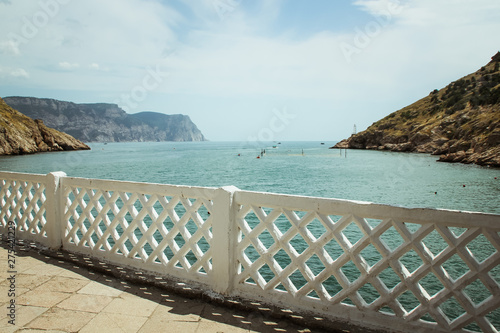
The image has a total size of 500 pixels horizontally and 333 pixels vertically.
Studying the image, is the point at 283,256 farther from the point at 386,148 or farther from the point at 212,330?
the point at 386,148

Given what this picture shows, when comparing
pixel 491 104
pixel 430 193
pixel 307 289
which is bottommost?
pixel 430 193

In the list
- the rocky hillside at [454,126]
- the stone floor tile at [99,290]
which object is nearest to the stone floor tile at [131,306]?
the stone floor tile at [99,290]

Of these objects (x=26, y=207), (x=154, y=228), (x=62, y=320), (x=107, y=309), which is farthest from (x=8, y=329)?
(x=26, y=207)

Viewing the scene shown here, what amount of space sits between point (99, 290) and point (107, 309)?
62 centimetres

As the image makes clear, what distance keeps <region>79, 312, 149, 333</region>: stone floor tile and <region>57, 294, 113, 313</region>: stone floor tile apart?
208mm

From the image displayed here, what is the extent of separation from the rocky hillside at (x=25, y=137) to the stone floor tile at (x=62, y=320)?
107697 millimetres

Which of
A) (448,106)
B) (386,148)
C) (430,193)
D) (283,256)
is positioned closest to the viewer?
(283,256)

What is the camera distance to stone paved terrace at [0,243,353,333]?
3543mm

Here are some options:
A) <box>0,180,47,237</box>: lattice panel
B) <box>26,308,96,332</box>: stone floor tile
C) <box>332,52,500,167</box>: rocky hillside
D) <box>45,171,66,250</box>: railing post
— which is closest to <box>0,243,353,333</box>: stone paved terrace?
<box>26,308,96,332</box>: stone floor tile

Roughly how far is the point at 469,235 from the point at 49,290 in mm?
5060

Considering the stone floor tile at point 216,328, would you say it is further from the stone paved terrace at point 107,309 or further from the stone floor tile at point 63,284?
the stone floor tile at point 63,284

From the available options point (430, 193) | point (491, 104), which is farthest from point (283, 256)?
point (491, 104)

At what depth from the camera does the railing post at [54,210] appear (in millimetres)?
5773

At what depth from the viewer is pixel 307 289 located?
12.4 ft
